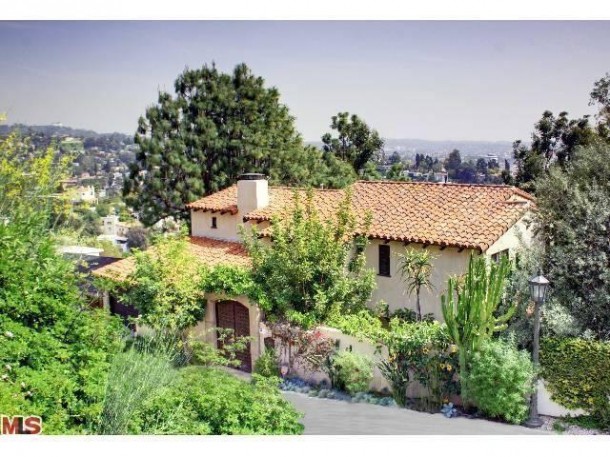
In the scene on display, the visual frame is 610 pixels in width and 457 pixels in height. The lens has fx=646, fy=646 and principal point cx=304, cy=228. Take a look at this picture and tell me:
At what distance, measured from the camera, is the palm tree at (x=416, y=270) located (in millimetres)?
11406

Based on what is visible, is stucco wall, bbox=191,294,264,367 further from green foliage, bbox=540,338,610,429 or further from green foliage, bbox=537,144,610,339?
green foliage, bbox=537,144,610,339

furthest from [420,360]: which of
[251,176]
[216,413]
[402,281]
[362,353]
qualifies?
[251,176]

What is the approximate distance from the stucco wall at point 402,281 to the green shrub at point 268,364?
2.76m

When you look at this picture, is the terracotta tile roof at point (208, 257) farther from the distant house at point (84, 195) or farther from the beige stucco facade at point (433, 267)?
the distant house at point (84, 195)

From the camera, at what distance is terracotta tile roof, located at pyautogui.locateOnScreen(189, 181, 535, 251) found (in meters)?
12.1

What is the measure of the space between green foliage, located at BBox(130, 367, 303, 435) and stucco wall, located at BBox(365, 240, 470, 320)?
4498 millimetres

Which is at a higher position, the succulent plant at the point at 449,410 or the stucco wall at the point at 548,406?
the stucco wall at the point at 548,406

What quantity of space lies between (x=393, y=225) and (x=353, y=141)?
6.65 ft

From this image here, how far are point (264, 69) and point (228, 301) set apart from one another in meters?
4.47

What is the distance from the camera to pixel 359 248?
1259 centimetres

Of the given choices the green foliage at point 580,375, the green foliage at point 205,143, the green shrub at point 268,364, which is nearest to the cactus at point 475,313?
the green foliage at point 580,375

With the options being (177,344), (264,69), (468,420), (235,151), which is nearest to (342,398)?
(468,420)

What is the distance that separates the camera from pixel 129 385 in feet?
26.3

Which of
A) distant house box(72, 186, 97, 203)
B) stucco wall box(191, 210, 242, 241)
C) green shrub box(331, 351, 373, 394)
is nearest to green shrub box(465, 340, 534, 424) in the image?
green shrub box(331, 351, 373, 394)
